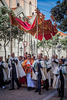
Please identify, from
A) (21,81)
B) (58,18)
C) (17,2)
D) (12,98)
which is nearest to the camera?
(12,98)

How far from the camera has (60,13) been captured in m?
13.9

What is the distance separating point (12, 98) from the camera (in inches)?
254

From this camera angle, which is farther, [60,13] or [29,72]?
[60,13]

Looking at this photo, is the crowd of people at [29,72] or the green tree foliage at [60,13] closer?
the crowd of people at [29,72]

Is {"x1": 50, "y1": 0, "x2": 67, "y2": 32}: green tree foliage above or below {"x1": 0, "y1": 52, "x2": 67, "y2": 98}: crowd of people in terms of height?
above

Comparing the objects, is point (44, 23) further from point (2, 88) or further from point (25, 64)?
point (2, 88)

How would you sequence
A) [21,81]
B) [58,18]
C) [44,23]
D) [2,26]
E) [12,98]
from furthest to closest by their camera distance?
[2,26] → [58,18] → [44,23] → [21,81] → [12,98]

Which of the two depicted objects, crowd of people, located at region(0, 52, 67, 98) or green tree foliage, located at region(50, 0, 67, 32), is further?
green tree foliage, located at region(50, 0, 67, 32)

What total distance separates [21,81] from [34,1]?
3974 cm

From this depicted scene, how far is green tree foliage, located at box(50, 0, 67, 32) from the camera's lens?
13.4 m

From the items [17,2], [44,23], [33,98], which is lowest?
[33,98]

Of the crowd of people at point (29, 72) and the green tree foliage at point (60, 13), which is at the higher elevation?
the green tree foliage at point (60, 13)

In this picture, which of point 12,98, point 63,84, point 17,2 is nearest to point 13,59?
point 12,98

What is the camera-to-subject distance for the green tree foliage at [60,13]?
529 inches
